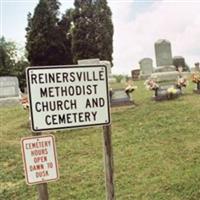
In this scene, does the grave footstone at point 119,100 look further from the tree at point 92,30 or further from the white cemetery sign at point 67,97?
the tree at point 92,30

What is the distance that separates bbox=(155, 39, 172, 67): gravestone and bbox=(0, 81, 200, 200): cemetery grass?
467 inches

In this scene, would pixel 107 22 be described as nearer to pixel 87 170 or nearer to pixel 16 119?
pixel 16 119

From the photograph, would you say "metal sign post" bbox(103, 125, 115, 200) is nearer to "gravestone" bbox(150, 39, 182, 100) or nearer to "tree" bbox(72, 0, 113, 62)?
"gravestone" bbox(150, 39, 182, 100)

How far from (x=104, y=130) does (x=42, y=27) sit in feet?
125

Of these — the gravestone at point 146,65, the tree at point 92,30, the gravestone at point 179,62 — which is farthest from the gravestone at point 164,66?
the tree at point 92,30

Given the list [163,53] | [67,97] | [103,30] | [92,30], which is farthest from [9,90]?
[67,97]

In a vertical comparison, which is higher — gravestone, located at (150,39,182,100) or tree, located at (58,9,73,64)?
tree, located at (58,9,73,64)

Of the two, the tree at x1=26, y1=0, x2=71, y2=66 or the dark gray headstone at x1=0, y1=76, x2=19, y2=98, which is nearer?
the dark gray headstone at x1=0, y1=76, x2=19, y2=98

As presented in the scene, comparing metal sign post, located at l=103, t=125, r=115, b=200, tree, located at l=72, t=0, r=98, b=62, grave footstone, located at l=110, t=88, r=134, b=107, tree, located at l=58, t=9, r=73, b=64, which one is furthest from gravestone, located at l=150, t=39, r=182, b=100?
metal sign post, located at l=103, t=125, r=115, b=200

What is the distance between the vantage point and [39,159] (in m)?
4.67

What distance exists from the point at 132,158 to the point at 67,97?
5.25 metres

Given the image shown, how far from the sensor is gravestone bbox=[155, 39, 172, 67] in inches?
1081

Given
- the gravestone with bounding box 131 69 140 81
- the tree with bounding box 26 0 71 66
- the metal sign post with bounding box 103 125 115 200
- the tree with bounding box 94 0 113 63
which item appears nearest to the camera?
the metal sign post with bounding box 103 125 115 200

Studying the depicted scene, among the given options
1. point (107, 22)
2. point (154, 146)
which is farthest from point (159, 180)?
point (107, 22)
